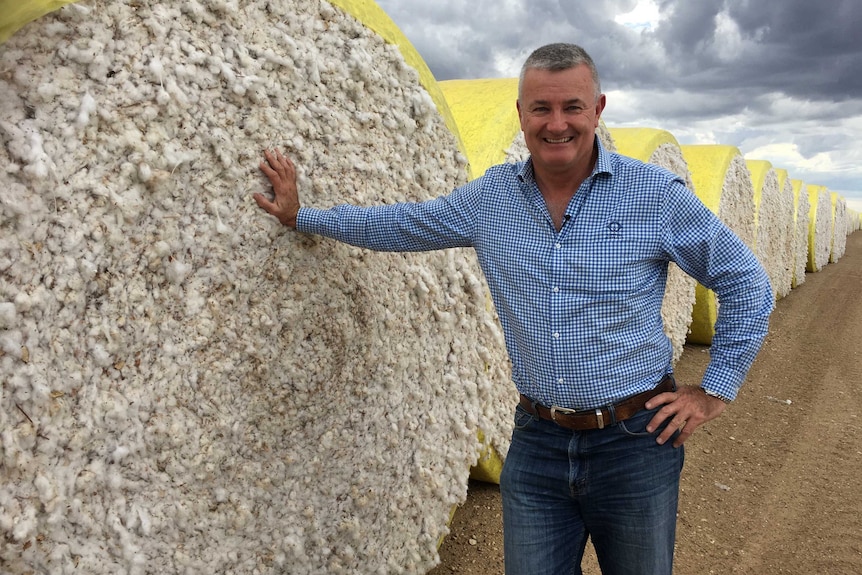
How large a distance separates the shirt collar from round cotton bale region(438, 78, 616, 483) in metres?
1.02

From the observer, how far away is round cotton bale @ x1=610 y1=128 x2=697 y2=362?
5461mm

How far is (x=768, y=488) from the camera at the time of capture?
407 centimetres

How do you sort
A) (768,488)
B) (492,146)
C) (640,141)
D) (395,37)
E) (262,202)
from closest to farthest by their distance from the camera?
(262,202)
(395,37)
(492,146)
(768,488)
(640,141)

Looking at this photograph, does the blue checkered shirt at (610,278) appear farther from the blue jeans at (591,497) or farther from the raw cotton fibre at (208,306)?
the raw cotton fibre at (208,306)

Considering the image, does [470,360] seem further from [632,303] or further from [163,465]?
[163,465]

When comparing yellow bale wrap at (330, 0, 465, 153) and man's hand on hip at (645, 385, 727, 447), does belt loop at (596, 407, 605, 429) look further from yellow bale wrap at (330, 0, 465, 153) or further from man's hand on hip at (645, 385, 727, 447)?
yellow bale wrap at (330, 0, 465, 153)

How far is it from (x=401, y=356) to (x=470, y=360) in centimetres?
48

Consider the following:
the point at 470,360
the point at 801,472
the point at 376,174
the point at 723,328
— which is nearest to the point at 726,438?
the point at 801,472

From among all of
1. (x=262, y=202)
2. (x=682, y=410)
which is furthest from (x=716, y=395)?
(x=262, y=202)

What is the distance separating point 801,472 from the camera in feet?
14.1

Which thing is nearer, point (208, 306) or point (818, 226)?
point (208, 306)

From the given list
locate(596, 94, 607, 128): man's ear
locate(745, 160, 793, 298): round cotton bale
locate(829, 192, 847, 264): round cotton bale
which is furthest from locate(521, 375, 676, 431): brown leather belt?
locate(829, 192, 847, 264): round cotton bale

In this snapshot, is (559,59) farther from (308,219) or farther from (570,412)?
(570,412)

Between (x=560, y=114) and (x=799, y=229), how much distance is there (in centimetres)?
1201
